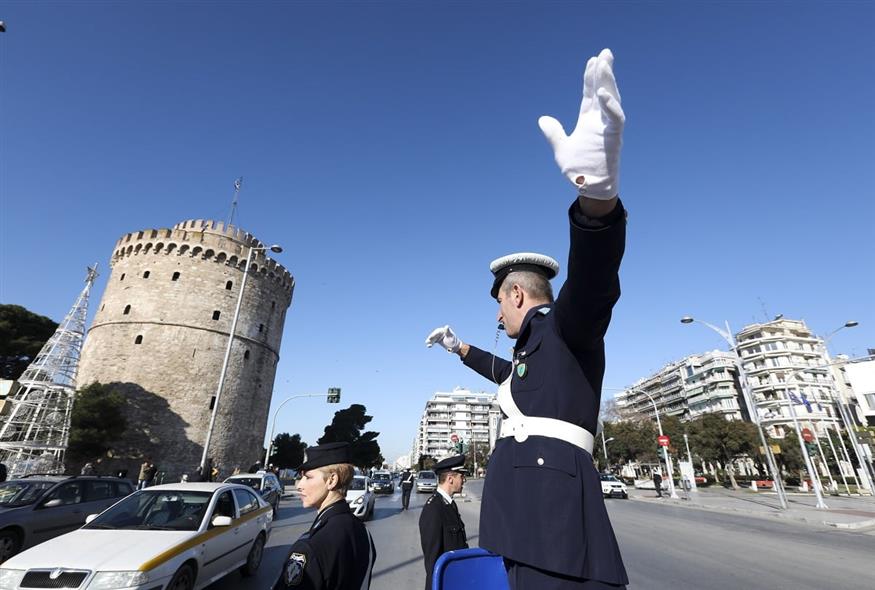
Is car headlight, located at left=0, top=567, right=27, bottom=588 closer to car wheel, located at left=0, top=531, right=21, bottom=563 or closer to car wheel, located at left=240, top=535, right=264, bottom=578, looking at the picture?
car wheel, located at left=240, top=535, right=264, bottom=578

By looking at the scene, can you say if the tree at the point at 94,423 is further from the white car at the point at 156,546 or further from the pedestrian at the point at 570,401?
the pedestrian at the point at 570,401

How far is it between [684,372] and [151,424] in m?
84.7

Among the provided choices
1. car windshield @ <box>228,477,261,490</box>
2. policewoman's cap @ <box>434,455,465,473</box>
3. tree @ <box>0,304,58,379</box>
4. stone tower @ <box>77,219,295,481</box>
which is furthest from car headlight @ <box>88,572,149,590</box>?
tree @ <box>0,304,58,379</box>

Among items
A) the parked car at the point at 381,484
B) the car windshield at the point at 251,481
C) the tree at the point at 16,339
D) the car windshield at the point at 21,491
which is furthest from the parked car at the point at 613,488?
the tree at the point at 16,339

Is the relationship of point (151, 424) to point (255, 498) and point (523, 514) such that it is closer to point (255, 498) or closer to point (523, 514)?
point (255, 498)

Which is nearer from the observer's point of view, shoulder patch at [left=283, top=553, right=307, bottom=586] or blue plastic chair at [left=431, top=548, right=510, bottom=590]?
blue plastic chair at [left=431, top=548, right=510, bottom=590]

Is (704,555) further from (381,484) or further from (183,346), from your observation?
(183,346)

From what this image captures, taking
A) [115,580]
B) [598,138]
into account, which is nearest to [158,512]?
[115,580]

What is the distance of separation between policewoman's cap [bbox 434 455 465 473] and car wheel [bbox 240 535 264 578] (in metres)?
4.64

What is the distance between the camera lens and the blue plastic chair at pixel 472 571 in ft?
4.76

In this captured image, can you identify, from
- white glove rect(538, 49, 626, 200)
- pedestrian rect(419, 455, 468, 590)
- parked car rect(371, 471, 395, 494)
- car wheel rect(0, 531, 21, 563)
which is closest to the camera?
white glove rect(538, 49, 626, 200)

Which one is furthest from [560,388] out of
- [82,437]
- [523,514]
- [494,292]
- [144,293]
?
[144,293]

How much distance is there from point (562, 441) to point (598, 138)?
1.10 m

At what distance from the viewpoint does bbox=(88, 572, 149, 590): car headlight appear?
167 inches
